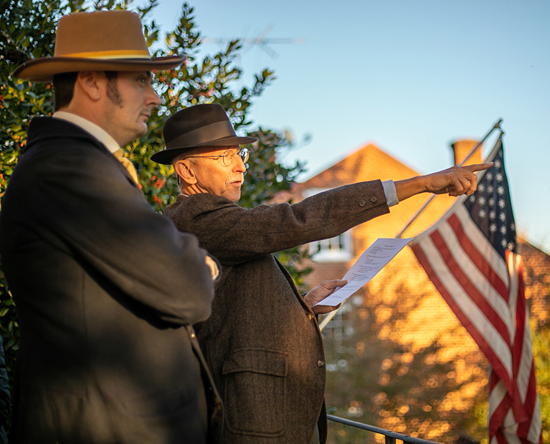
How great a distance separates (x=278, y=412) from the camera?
1931mm

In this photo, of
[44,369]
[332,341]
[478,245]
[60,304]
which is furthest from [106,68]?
[332,341]

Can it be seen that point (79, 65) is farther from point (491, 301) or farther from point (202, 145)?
point (491, 301)

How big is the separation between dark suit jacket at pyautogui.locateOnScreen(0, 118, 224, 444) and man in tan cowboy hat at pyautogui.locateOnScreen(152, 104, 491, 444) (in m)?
0.61

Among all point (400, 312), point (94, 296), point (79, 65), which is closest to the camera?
point (94, 296)

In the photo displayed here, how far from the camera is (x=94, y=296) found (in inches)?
50.3

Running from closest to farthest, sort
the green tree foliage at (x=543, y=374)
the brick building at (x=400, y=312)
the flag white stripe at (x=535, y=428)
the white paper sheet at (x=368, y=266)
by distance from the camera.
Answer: the white paper sheet at (x=368, y=266), the flag white stripe at (x=535, y=428), the green tree foliage at (x=543, y=374), the brick building at (x=400, y=312)

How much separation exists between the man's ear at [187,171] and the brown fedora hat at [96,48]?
2.39 feet

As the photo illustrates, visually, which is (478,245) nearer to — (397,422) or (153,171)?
(153,171)

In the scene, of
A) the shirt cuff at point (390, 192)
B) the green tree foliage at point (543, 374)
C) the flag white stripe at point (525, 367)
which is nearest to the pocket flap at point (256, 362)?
the shirt cuff at point (390, 192)

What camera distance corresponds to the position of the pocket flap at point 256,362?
192cm

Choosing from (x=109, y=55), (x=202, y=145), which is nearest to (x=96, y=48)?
(x=109, y=55)

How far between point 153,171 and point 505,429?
3292mm

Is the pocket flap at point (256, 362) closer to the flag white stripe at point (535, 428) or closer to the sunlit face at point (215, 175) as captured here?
the sunlit face at point (215, 175)

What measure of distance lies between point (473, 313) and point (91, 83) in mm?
3640
